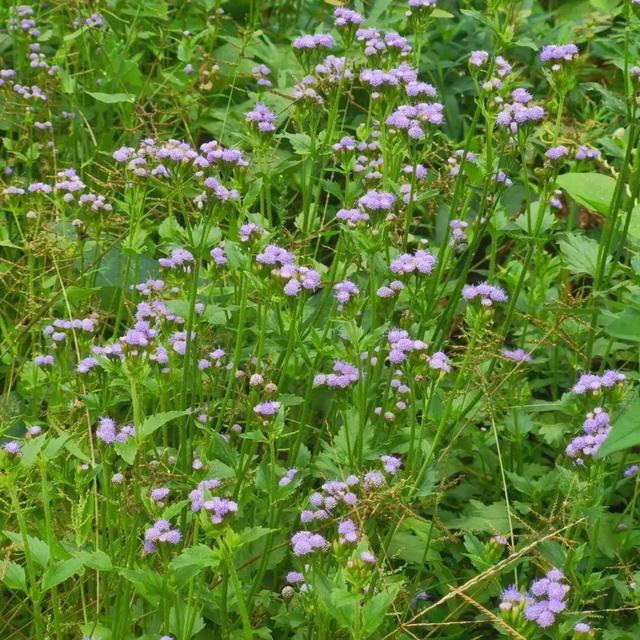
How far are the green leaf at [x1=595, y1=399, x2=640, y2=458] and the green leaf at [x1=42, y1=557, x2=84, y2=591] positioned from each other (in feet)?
3.92

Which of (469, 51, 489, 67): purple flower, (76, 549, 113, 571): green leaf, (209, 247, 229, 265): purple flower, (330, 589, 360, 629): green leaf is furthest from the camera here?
(469, 51, 489, 67): purple flower

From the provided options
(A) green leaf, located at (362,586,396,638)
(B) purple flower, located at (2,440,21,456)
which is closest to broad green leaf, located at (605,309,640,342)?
(A) green leaf, located at (362,586,396,638)

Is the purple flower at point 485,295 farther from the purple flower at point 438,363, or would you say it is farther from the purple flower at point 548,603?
the purple flower at point 548,603

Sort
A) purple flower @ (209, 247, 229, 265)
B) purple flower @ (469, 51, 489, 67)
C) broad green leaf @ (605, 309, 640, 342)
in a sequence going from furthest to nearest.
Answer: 1. purple flower @ (469, 51, 489, 67)
2. purple flower @ (209, 247, 229, 265)
3. broad green leaf @ (605, 309, 640, 342)

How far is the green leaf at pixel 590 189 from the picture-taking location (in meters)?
3.56

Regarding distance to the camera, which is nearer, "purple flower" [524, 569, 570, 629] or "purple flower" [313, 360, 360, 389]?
"purple flower" [524, 569, 570, 629]

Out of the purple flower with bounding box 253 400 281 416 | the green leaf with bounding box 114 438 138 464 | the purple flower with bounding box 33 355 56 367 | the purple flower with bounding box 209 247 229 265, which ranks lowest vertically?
the purple flower with bounding box 33 355 56 367

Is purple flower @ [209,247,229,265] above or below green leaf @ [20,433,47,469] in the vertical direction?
above

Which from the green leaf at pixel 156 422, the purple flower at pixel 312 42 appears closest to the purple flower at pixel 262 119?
the purple flower at pixel 312 42

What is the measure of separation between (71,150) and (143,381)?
7.66ft

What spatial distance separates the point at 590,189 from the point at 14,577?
2.21m

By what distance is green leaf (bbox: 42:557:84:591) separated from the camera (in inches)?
96.2

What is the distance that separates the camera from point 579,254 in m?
3.50

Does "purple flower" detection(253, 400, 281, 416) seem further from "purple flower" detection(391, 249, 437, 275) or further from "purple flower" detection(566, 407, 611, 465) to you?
"purple flower" detection(566, 407, 611, 465)
